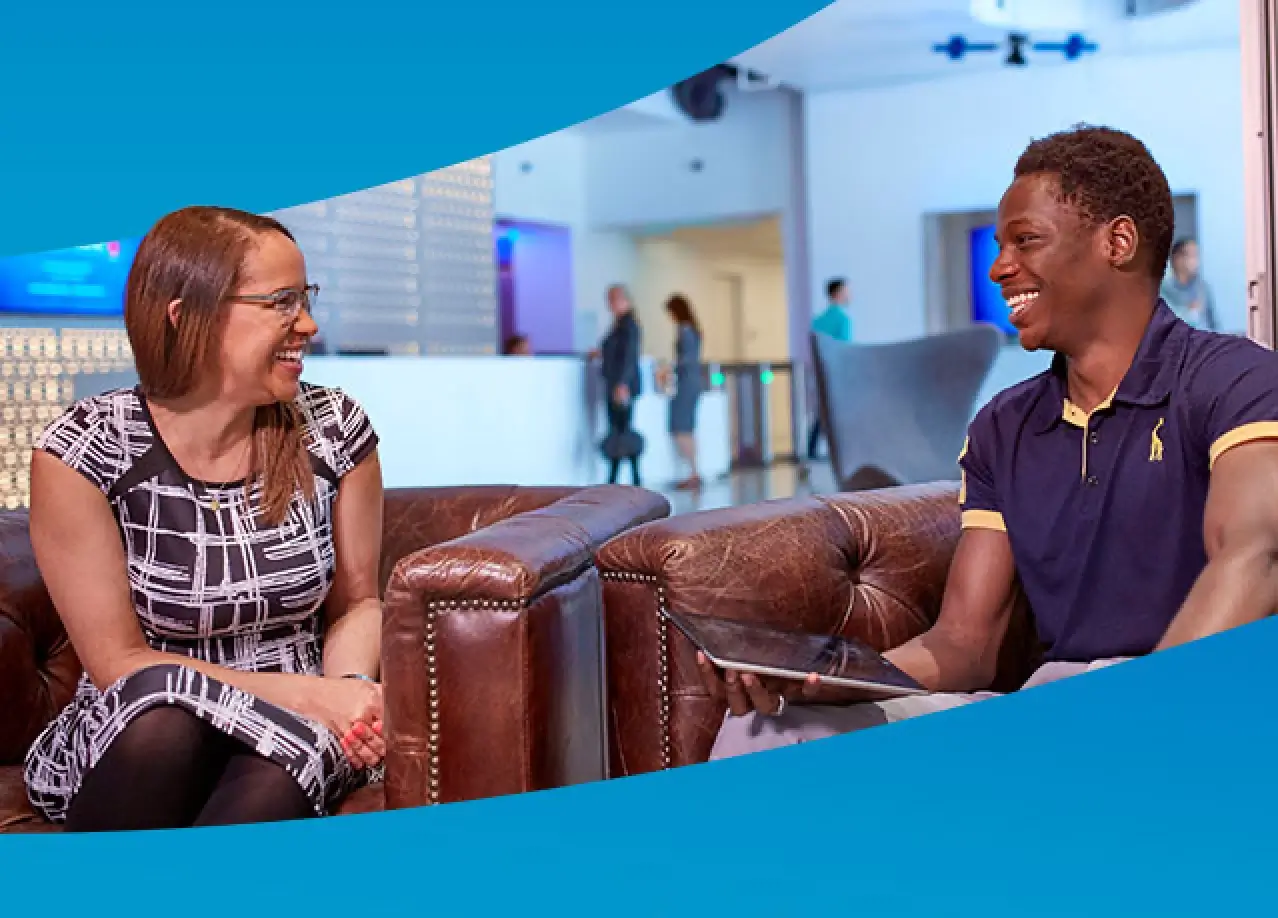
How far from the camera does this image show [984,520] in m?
1.76

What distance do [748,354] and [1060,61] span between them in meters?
8.78

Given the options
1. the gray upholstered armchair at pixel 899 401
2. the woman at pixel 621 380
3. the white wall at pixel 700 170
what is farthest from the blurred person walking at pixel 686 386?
the gray upholstered armchair at pixel 899 401

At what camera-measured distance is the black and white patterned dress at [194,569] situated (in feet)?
6.06

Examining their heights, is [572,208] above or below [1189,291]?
above

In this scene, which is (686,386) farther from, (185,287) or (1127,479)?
(1127,479)

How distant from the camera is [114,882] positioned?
0.78 m

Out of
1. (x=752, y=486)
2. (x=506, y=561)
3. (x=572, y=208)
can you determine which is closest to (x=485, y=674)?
(x=506, y=561)

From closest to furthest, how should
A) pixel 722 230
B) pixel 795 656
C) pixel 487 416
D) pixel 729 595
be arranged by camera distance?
pixel 795 656 < pixel 729 595 < pixel 487 416 < pixel 722 230

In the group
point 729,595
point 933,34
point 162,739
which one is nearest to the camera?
point 162,739

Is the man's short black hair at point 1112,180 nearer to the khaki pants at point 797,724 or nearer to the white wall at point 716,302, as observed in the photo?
the khaki pants at point 797,724

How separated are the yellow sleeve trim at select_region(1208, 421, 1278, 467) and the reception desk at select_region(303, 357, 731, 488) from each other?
19.6 feet

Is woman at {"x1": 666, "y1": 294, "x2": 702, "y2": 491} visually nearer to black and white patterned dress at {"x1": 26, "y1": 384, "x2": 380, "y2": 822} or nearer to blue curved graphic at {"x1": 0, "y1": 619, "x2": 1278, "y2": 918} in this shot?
black and white patterned dress at {"x1": 26, "y1": 384, "x2": 380, "y2": 822}

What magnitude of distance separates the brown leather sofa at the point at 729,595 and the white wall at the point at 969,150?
33.3 feet

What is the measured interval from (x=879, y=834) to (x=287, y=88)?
4.55 feet
